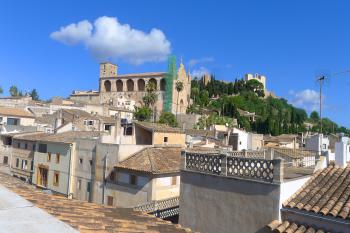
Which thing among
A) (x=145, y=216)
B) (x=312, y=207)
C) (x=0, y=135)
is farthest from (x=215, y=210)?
(x=0, y=135)

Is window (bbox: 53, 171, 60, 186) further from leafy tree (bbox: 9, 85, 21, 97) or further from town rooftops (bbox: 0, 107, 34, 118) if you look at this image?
leafy tree (bbox: 9, 85, 21, 97)

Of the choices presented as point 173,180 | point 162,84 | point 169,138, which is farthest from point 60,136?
point 162,84

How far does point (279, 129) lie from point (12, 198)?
113m

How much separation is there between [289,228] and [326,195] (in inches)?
59.9

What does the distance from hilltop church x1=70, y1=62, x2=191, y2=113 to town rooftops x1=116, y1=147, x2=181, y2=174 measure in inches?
3006

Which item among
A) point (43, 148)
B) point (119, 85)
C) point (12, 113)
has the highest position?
point (119, 85)

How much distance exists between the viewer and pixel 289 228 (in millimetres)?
8203

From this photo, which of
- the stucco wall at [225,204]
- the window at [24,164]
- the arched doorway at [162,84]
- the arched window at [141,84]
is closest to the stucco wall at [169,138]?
the window at [24,164]

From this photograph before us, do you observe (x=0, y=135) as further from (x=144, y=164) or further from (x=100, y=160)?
(x=144, y=164)

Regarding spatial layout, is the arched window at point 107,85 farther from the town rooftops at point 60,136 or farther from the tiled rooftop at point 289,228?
the tiled rooftop at point 289,228

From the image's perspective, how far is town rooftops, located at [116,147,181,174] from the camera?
2308 centimetres

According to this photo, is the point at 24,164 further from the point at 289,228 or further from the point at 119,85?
the point at 119,85

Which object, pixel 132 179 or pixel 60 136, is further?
pixel 60 136

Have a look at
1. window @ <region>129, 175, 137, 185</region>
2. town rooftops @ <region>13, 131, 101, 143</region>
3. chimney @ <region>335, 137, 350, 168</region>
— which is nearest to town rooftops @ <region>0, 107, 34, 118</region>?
town rooftops @ <region>13, 131, 101, 143</region>
